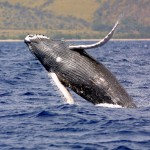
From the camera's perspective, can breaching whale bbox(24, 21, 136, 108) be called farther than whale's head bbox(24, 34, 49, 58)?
No

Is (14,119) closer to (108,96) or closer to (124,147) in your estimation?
(108,96)

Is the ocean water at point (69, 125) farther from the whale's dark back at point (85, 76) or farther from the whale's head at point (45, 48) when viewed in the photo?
the whale's head at point (45, 48)

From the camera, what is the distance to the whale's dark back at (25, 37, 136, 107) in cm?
1284

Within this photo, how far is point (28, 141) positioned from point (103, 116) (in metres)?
2.64

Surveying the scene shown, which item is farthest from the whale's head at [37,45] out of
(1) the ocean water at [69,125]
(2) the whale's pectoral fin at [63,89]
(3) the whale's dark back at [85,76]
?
(1) the ocean water at [69,125]

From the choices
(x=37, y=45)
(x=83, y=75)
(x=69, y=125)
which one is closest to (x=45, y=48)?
(x=37, y=45)

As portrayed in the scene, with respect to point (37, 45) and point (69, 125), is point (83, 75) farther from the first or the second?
point (69, 125)

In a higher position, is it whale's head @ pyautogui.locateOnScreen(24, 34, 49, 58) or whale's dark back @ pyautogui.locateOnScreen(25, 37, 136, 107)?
whale's head @ pyautogui.locateOnScreen(24, 34, 49, 58)

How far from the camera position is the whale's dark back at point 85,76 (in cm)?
1284

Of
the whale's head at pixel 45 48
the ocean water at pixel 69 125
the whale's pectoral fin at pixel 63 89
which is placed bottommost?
the ocean water at pixel 69 125

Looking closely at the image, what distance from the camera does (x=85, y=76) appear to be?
1288 cm

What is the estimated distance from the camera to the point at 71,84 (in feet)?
42.4

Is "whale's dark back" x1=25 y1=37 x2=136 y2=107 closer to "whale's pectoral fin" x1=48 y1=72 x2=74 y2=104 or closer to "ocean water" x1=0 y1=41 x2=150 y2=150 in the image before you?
"whale's pectoral fin" x1=48 y1=72 x2=74 y2=104

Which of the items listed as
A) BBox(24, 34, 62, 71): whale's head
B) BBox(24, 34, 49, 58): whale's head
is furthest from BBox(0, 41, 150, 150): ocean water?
BBox(24, 34, 49, 58): whale's head
